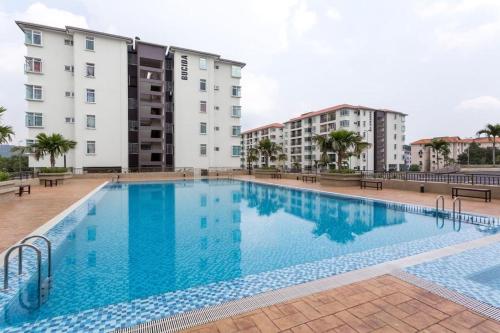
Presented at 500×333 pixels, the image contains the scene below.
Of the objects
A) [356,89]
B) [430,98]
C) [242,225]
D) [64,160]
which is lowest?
[242,225]

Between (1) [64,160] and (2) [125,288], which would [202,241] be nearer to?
(2) [125,288]

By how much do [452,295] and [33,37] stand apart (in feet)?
137

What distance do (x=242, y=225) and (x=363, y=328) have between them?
7.08m

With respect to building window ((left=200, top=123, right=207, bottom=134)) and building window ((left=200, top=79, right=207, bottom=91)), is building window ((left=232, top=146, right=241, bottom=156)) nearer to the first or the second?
building window ((left=200, top=123, right=207, bottom=134))

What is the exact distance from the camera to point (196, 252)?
696cm

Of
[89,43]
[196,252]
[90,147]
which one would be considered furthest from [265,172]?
[89,43]

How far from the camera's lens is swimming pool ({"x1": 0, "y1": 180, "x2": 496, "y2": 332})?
414cm

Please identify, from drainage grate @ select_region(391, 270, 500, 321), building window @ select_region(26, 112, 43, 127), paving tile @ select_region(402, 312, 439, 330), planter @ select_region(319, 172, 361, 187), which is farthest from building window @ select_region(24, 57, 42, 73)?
paving tile @ select_region(402, 312, 439, 330)

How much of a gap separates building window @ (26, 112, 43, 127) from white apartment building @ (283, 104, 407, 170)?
4504 centimetres

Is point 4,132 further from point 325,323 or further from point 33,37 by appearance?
point 33,37

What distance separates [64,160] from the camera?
1164 inches

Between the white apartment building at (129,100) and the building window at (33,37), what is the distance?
0.09 metres

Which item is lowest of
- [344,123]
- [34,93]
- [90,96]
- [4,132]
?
[4,132]

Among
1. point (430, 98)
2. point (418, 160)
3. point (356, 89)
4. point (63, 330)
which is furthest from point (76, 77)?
point (418, 160)
